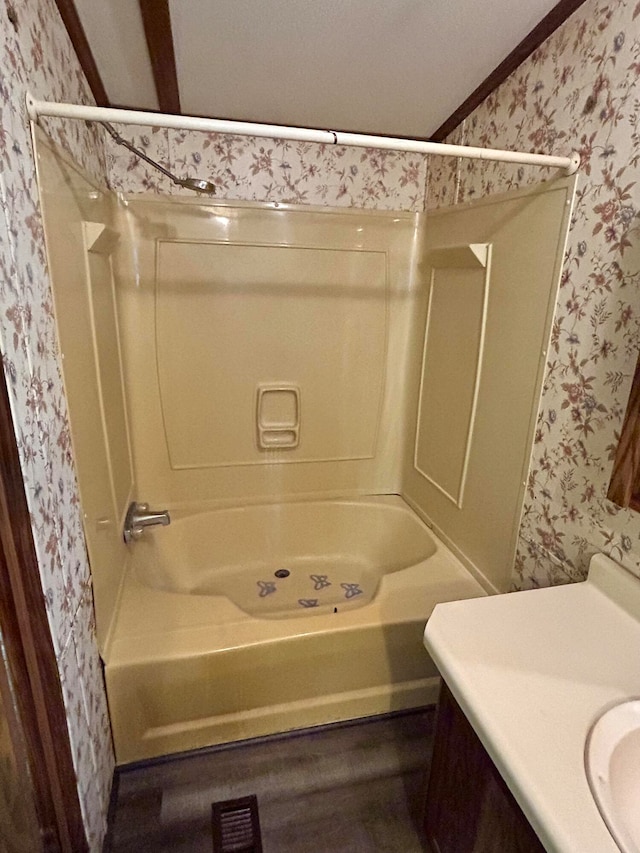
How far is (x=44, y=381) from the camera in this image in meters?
0.98

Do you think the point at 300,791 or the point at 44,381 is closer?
the point at 44,381

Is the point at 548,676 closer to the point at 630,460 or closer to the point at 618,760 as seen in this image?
the point at 618,760

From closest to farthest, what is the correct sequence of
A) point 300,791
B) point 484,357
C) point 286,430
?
point 300,791 → point 484,357 → point 286,430

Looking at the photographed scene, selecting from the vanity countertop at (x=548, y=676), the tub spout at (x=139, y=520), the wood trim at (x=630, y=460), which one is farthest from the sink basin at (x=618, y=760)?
the tub spout at (x=139, y=520)

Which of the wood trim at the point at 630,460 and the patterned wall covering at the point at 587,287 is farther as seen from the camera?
the patterned wall covering at the point at 587,287

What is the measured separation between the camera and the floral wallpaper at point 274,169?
6.05 ft

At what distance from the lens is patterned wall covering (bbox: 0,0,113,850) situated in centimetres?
84

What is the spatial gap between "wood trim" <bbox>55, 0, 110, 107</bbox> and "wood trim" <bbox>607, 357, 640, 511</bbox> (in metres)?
1.51

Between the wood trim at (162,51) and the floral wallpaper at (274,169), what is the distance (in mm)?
168

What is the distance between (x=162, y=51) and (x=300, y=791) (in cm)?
213

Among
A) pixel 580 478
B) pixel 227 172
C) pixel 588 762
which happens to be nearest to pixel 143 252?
pixel 227 172

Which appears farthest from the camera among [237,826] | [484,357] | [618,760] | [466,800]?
[484,357]

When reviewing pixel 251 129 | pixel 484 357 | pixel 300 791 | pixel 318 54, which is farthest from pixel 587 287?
pixel 300 791

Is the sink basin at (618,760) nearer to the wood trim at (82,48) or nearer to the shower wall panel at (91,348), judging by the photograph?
the shower wall panel at (91,348)
